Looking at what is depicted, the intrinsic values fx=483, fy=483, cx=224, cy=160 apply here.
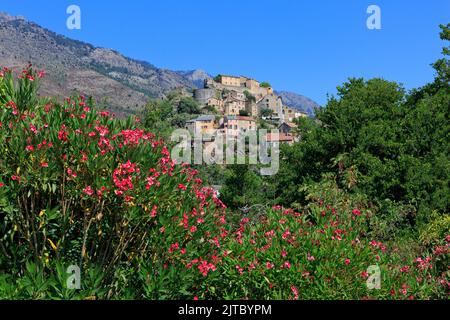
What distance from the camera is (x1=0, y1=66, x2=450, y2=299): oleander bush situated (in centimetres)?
609

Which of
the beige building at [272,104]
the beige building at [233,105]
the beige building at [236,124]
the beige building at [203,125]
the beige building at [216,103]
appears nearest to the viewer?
the beige building at [203,125]

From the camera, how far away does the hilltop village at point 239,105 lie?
127 meters

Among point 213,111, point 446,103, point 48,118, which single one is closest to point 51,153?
point 48,118

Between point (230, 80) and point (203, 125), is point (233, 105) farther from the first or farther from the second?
point (203, 125)

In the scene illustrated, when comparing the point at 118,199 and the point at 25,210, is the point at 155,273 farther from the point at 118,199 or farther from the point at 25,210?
the point at 25,210

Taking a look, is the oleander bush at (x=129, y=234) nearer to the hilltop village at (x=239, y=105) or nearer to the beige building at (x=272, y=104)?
the hilltop village at (x=239, y=105)

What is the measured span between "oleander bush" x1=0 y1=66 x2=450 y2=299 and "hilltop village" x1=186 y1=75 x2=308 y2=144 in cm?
11399

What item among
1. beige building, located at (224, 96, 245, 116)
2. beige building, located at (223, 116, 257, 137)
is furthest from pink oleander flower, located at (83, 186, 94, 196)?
beige building, located at (224, 96, 245, 116)

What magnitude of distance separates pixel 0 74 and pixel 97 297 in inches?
151

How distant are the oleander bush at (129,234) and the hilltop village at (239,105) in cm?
11399

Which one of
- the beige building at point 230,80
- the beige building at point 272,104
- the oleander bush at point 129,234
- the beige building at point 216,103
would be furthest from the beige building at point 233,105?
the oleander bush at point 129,234

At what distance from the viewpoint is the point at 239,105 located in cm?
15100

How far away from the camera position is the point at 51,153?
611 centimetres

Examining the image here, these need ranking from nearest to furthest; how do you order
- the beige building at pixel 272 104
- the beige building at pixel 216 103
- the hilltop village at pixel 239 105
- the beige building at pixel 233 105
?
the hilltop village at pixel 239 105 → the beige building at pixel 233 105 → the beige building at pixel 216 103 → the beige building at pixel 272 104
